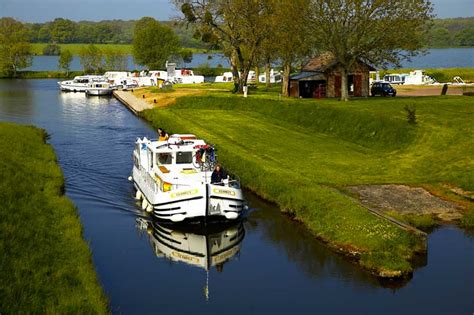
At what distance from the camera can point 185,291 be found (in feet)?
73.8

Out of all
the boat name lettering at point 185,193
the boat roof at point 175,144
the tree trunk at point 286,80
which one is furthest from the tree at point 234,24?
the boat name lettering at point 185,193

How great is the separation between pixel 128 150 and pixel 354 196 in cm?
2340

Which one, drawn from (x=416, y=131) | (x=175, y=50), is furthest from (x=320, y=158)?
(x=175, y=50)

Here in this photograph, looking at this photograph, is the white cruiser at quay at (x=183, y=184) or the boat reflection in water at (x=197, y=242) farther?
the white cruiser at quay at (x=183, y=184)

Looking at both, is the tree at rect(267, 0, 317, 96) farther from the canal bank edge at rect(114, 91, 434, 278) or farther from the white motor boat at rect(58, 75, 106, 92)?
the white motor boat at rect(58, 75, 106, 92)

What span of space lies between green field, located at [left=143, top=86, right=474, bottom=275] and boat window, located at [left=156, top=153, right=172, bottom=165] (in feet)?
17.9

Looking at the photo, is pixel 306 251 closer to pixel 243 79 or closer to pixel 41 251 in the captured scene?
pixel 41 251

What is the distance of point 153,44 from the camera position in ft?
506

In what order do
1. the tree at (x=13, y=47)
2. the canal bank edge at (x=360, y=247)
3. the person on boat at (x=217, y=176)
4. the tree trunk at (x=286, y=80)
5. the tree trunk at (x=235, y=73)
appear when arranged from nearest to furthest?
the canal bank edge at (x=360, y=247) → the person on boat at (x=217, y=176) → the tree trunk at (x=286, y=80) → the tree trunk at (x=235, y=73) → the tree at (x=13, y=47)

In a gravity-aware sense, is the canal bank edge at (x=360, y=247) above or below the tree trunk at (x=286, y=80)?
below

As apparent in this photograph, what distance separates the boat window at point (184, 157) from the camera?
109ft

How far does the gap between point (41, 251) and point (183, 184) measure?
8.59 meters

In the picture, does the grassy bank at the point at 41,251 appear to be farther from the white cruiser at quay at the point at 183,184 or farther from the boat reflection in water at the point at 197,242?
the white cruiser at quay at the point at 183,184

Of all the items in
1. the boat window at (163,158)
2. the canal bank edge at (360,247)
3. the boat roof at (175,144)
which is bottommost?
the canal bank edge at (360,247)
